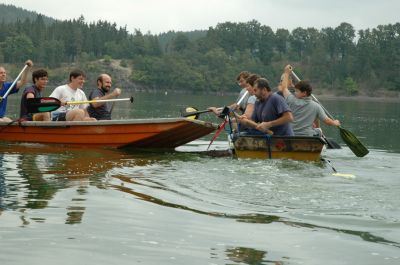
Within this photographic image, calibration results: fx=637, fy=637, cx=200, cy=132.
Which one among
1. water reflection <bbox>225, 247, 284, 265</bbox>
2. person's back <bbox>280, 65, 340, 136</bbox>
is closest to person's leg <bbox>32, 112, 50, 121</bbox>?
person's back <bbox>280, 65, 340, 136</bbox>

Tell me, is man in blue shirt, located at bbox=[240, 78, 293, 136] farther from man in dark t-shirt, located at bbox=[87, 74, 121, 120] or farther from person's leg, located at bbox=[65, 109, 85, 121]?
person's leg, located at bbox=[65, 109, 85, 121]

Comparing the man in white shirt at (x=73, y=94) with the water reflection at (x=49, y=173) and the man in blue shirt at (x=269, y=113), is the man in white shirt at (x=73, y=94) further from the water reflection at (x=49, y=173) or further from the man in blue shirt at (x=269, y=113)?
the man in blue shirt at (x=269, y=113)

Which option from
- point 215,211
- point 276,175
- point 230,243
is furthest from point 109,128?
point 230,243

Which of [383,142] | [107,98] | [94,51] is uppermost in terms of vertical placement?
A: [94,51]

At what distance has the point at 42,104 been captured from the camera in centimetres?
1264

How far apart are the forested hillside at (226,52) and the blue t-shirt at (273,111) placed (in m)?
129

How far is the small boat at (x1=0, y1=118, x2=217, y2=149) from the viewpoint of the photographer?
1297cm

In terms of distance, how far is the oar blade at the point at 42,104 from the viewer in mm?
12586

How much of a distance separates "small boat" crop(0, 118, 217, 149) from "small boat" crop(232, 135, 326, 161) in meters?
1.53

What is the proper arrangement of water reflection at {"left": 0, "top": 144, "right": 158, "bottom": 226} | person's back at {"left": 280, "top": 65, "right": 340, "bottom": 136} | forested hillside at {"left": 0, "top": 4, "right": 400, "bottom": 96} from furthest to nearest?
forested hillside at {"left": 0, "top": 4, "right": 400, "bottom": 96}
person's back at {"left": 280, "top": 65, "right": 340, "bottom": 136}
water reflection at {"left": 0, "top": 144, "right": 158, "bottom": 226}

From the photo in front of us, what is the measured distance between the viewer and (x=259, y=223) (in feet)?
21.7

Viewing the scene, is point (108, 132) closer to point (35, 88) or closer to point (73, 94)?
point (73, 94)

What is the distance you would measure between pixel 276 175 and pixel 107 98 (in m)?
4.78

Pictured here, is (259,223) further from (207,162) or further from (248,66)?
(248,66)
